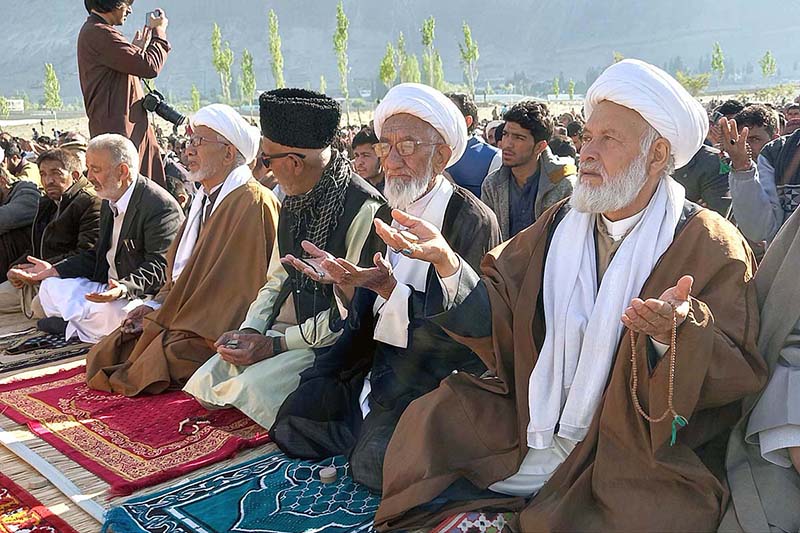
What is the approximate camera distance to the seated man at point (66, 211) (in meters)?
5.70

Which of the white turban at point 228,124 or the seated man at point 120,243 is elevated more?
the white turban at point 228,124

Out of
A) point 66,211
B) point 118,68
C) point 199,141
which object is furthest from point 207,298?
point 118,68

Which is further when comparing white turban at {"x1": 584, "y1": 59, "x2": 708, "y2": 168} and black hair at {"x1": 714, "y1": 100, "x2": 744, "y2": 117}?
black hair at {"x1": 714, "y1": 100, "x2": 744, "y2": 117}

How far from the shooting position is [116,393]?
420cm

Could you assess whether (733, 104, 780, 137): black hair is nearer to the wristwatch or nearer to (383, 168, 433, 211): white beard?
(383, 168, 433, 211): white beard

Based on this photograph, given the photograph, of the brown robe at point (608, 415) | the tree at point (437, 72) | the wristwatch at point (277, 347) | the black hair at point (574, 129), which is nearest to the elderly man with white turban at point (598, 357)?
the brown robe at point (608, 415)

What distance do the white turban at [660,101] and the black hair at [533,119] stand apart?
8.31ft

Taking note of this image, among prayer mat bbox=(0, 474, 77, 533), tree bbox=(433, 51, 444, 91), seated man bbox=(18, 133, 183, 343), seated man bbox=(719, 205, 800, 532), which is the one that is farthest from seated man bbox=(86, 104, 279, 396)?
tree bbox=(433, 51, 444, 91)

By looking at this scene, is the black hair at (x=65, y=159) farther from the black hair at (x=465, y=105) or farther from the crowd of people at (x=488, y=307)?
the black hair at (x=465, y=105)

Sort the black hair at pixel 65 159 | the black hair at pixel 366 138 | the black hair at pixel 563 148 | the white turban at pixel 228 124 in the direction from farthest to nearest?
1. the black hair at pixel 563 148
2. the black hair at pixel 65 159
3. the black hair at pixel 366 138
4. the white turban at pixel 228 124

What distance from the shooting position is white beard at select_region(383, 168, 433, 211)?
10.7ft

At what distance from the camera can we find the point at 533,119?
5.07 m

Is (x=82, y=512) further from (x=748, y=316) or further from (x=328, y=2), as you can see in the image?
(x=328, y=2)

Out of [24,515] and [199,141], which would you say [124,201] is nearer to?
[199,141]
